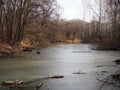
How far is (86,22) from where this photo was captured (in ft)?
200

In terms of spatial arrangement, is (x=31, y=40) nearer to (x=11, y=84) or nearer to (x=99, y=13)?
(x=11, y=84)

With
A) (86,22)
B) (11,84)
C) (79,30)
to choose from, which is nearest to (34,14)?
(11,84)

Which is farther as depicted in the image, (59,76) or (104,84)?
(59,76)

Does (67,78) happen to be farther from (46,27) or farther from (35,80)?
(46,27)

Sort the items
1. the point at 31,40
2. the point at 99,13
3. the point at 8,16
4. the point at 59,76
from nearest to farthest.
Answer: the point at 59,76 → the point at 8,16 → the point at 31,40 → the point at 99,13

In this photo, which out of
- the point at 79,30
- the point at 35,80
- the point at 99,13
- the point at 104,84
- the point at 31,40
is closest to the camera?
the point at 104,84

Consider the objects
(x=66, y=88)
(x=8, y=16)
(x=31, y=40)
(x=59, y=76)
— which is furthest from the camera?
(x=31, y=40)

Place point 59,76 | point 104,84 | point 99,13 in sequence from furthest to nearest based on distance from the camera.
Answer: point 99,13 < point 59,76 < point 104,84

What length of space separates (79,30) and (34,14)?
3356cm

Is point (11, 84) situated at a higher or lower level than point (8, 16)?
lower

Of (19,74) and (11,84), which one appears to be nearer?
(11,84)

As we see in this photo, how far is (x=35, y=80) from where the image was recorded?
10211mm

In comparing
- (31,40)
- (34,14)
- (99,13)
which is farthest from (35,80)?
(99,13)

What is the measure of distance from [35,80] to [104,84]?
2486 mm
